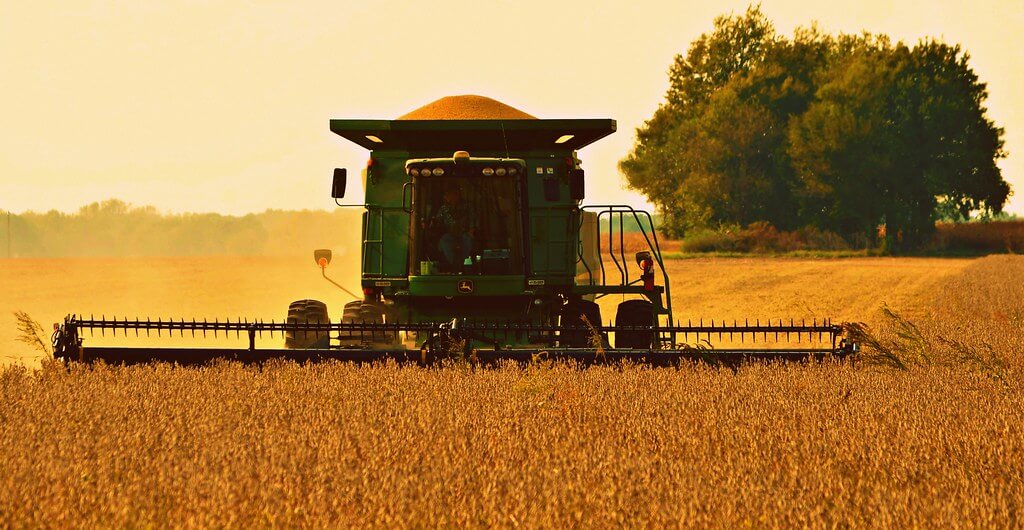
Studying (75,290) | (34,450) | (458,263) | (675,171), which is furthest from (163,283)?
(34,450)

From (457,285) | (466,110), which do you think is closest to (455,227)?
(457,285)

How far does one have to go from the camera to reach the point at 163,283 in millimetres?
42156

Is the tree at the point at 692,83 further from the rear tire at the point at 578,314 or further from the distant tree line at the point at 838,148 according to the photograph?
the rear tire at the point at 578,314

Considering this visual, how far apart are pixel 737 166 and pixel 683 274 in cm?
2141

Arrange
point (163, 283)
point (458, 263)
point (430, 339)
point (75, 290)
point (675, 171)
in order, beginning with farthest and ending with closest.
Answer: point (675, 171), point (163, 283), point (75, 290), point (458, 263), point (430, 339)

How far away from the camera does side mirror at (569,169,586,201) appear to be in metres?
11.0

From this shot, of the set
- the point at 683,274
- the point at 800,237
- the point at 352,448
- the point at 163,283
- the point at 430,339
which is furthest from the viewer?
the point at 800,237

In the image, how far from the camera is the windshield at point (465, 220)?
36.8 ft

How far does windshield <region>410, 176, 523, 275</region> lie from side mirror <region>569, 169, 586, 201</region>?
613mm

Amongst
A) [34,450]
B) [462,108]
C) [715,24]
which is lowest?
[34,450]

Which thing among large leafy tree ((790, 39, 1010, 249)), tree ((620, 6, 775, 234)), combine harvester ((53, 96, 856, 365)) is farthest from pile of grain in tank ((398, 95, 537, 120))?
tree ((620, 6, 775, 234))

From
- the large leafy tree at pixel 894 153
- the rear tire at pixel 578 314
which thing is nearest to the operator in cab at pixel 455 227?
the rear tire at pixel 578 314

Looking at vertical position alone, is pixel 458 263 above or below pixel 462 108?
below

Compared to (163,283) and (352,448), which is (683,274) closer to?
(163,283)
